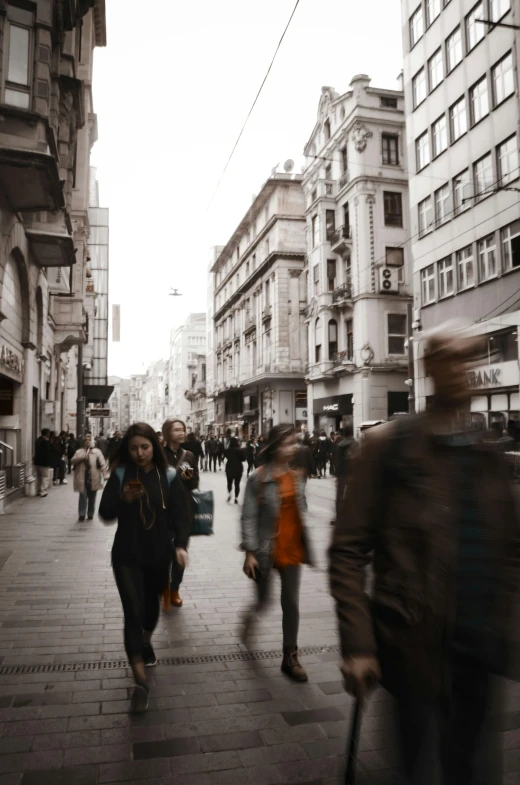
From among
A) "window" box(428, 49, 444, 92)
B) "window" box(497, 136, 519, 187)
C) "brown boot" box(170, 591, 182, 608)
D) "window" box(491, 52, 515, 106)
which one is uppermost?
"window" box(428, 49, 444, 92)

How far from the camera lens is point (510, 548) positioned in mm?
2205

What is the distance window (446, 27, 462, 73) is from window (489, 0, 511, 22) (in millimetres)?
2139

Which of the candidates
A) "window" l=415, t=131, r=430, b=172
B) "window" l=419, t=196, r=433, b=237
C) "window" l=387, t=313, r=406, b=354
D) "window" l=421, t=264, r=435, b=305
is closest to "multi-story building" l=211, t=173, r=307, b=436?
"window" l=387, t=313, r=406, b=354

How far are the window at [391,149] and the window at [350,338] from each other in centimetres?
877

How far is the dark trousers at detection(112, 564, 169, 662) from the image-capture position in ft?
13.4

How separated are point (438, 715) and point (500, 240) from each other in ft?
74.0

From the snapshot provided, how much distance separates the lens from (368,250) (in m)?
34.6

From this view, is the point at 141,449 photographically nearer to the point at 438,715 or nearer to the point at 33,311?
the point at 438,715

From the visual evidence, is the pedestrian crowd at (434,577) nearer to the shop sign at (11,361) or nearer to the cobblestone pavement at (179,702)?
the cobblestone pavement at (179,702)

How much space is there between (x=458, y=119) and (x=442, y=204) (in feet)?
10.4

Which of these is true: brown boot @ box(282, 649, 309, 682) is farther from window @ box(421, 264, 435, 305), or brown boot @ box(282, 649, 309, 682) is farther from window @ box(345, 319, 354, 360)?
window @ box(345, 319, 354, 360)

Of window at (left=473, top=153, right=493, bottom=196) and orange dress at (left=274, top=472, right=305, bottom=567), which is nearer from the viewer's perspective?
orange dress at (left=274, top=472, right=305, bottom=567)

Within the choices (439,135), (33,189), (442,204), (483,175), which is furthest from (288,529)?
(439,135)

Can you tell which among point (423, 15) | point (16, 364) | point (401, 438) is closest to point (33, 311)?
point (16, 364)
